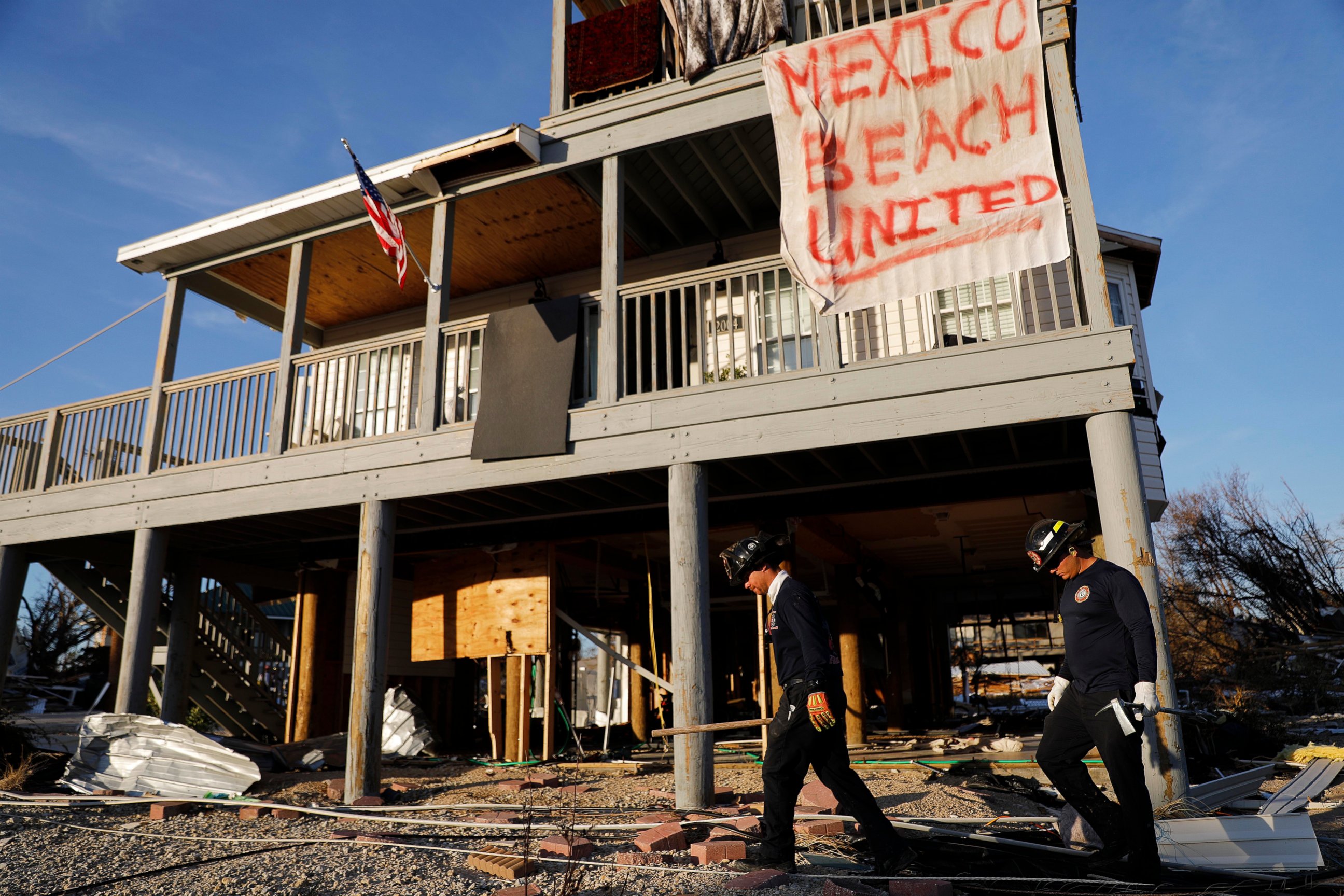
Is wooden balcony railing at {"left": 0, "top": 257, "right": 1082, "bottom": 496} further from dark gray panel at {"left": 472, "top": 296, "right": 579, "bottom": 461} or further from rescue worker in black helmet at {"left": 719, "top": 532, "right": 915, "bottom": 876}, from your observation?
rescue worker in black helmet at {"left": 719, "top": 532, "right": 915, "bottom": 876}

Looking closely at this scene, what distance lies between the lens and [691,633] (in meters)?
7.20

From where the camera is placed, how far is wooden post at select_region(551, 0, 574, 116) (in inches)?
362

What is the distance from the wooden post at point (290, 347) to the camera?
967cm

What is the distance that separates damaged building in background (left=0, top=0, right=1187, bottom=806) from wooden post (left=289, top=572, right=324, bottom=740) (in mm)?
44

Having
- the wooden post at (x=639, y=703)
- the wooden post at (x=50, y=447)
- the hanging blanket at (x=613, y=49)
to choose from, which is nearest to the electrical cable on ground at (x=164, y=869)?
the hanging blanket at (x=613, y=49)

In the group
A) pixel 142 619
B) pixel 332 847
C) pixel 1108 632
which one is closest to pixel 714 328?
pixel 1108 632

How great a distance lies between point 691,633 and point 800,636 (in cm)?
269

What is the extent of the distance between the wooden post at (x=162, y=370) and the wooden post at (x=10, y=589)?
2.45 meters

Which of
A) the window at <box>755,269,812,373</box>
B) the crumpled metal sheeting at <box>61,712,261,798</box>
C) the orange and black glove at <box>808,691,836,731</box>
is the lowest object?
the crumpled metal sheeting at <box>61,712,261,798</box>

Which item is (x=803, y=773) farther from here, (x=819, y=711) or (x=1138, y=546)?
(x=1138, y=546)

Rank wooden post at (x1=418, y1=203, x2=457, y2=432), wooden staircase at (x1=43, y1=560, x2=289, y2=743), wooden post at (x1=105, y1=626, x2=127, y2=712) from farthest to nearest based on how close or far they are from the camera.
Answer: wooden post at (x1=105, y1=626, x2=127, y2=712), wooden staircase at (x1=43, y1=560, x2=289, y2=743), wooden post at (x1=418, y1=203, x2=457, y2=432)

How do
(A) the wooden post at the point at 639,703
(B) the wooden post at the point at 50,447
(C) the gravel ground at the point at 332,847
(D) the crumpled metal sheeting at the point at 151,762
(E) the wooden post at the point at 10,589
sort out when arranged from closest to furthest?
(C) the gravel ground at the point at 332,847 < (D) the crumpled metal sheeting at the point at 151,762 < (E) the wooden post at the point at 10,589 < (B) the wooden post at the point at 50,447 < (A) the wooden post at the point at 639,703

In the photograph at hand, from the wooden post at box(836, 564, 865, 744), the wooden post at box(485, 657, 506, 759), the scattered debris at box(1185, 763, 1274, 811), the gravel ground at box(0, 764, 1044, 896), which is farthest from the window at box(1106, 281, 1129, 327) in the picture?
the wooden post at box(485, 657, 506, 759)

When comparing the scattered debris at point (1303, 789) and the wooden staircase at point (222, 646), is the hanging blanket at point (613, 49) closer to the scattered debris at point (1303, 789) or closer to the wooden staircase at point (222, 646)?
the scattered debris at point (1303, 789)
